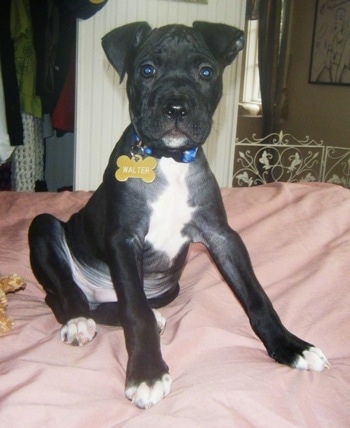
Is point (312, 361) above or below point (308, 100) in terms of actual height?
below

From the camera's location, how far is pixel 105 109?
11.1 feet

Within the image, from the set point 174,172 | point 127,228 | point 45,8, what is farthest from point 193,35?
point 45,8

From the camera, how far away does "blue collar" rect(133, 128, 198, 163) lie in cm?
153

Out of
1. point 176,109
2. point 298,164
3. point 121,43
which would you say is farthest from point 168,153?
point 298,164

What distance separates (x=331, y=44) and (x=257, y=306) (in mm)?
3780

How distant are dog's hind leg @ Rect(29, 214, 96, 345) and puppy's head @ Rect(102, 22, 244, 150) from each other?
50 cm

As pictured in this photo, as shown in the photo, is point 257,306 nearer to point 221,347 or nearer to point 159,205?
point 221,347

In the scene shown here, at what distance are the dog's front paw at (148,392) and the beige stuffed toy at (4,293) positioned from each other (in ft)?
1.32

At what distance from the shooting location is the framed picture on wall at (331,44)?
14.4 ft

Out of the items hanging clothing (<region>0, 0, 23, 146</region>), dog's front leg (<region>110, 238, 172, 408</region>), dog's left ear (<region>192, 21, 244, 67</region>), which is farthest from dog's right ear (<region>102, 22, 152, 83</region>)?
hanging clothing (<region>0, 0, 23, 146</region>)

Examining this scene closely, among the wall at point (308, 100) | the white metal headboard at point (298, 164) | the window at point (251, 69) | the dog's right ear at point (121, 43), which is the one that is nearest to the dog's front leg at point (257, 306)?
the dog's right ear at point (121, 43)

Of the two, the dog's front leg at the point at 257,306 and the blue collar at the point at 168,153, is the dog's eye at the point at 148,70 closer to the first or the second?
the blue collar at the point at 168,153

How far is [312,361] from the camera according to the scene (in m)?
1.25

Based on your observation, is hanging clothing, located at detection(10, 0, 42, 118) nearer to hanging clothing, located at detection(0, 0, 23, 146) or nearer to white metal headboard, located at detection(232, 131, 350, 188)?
hanging clothing, located at detection(0, 0, 23, 146)
